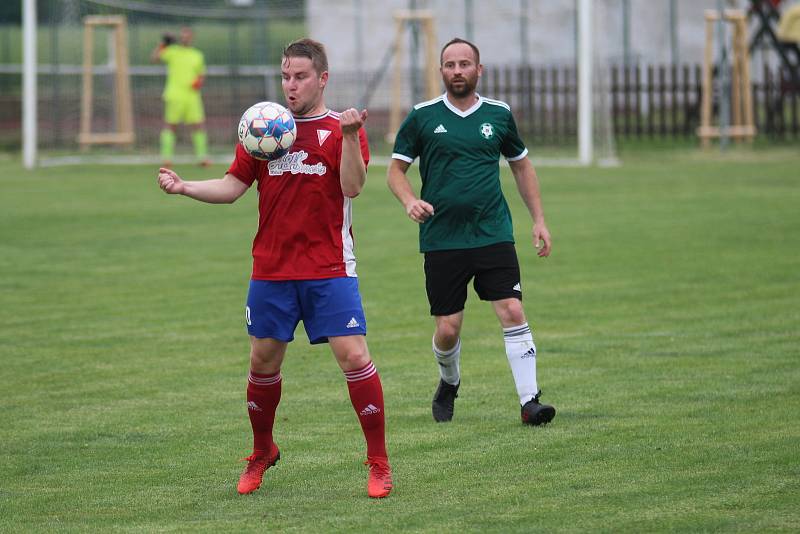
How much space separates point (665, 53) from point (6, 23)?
23.7 metres

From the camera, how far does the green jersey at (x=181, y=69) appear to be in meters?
26.4

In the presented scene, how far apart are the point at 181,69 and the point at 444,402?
1969 centimetres

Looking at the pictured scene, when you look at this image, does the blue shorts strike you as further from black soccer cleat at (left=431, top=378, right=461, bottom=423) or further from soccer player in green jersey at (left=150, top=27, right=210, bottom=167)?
soccer player in green jersey at (left=150, top=27, right=210, bottom=167)

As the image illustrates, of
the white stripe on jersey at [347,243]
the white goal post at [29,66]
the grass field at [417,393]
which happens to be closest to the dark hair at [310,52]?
the white stripe on jersey at [347,243]

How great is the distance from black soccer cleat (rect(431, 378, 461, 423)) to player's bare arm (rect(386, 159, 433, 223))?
105 cm

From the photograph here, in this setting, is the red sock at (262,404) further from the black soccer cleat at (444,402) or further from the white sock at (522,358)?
the white sock at (522,358)

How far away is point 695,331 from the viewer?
10453 millimetres

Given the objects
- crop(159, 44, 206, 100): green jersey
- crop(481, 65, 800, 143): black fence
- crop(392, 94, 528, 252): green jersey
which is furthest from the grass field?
crop(481, 65, 800, 143): black fence

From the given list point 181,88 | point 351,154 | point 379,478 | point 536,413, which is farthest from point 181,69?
point 379,478

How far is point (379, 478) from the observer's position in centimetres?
611

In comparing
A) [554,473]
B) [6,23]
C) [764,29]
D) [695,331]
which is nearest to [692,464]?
[554,473]

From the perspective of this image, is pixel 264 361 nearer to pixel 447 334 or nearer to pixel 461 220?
pixel 447 334

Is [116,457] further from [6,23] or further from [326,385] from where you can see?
[6,23]

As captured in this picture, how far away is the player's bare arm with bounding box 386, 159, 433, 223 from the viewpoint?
7.02 m
